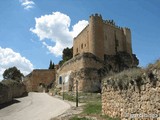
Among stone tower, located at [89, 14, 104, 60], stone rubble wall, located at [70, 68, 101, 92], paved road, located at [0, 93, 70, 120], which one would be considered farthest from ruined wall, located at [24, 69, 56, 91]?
paved road, located at [0, 93, 70, 120]

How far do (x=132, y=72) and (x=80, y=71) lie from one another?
1248 inches

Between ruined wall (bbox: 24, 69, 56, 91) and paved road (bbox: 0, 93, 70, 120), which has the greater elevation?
ruined wall (bbox: 24, 69, 56, 91)

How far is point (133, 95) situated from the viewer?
10.6m

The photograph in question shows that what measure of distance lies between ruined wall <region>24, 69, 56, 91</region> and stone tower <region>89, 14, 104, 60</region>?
3136 cm

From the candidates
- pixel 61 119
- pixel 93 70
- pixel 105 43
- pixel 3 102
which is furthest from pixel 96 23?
pixel 61 119

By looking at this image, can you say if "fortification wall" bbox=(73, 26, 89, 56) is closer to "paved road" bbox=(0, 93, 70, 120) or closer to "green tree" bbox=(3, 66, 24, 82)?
"green tree" bbox=(3, 66, 24, 82)

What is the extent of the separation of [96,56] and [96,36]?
12.4 ft

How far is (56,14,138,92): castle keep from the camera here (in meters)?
41.5

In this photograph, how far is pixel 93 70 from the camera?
1646 inches

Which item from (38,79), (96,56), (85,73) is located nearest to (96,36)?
(96,56)

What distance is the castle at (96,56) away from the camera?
136 feet

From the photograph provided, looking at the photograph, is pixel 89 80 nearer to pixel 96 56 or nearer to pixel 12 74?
pixel 96 56

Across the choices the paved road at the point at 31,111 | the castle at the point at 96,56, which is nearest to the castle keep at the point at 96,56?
the castle at the point at 96,56

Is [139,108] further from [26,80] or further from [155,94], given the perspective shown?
[26,80]
